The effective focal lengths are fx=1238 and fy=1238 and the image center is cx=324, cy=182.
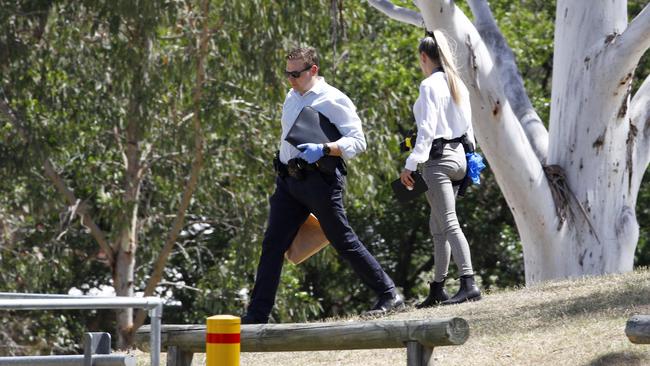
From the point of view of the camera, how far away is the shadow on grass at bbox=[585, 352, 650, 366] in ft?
22.1

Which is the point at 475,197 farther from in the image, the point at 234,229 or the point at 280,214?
the point at 280,214

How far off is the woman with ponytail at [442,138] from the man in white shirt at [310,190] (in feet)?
1.38

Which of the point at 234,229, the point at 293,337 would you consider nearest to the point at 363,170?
the point at 234,229

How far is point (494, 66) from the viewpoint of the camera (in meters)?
12.5

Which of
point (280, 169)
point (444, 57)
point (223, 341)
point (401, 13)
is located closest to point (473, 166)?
point (444, 57)

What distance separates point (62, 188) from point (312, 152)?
12.1 metres

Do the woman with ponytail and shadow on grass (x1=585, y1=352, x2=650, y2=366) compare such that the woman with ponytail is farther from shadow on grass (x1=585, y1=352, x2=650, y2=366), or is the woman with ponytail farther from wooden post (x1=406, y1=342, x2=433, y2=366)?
wooden post (x1=406, y1=342, x2=433, y2=366)

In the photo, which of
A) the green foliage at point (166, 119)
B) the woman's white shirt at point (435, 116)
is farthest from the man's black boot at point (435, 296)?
the green foliage at point (166, 119)

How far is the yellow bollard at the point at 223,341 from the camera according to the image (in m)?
5.52

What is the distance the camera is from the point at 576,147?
39.5 ft

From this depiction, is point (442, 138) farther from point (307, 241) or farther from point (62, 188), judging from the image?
point (62, 188)

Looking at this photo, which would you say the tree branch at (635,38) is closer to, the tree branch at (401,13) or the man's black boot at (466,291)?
the tree branch at (401,13)

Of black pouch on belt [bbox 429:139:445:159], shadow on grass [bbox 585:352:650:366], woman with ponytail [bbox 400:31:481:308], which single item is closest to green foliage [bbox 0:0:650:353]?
woman with ponytail [bbox 400:31:481:308]

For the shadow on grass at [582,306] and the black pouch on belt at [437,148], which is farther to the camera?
the black pouch on belt at [437,148]
